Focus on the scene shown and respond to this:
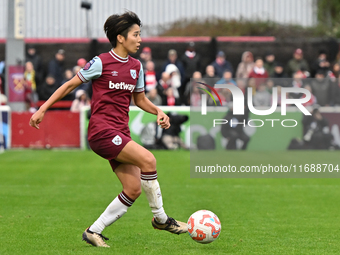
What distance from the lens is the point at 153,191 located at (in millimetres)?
5848

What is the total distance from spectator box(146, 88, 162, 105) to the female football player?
39.0 feet

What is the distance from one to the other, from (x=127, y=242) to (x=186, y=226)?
1.90 feet

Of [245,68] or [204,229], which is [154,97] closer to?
[245,68]

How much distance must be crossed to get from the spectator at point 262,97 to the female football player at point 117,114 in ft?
38.2

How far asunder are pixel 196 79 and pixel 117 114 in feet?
39.7

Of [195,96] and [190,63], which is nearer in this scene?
[195,96]

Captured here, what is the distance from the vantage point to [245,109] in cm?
1747

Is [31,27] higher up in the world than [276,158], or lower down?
higher up

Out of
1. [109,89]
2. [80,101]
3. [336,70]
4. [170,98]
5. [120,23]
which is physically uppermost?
[120,23]

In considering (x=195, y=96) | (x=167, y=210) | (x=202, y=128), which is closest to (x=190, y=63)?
(x=195, y=96)

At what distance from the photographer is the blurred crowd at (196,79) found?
57.9 ft

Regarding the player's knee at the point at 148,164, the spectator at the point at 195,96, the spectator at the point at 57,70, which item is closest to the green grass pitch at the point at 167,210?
the player's knee at the point at 148,164

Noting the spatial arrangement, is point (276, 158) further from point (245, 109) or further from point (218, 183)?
point (218, 183)

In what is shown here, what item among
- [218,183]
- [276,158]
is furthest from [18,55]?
[218,183]
